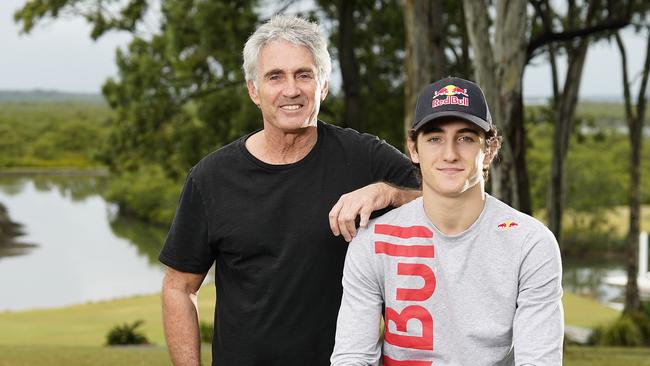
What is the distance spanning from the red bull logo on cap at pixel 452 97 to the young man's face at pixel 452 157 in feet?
0.17

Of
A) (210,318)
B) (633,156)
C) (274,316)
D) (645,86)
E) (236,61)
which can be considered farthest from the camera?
(210,318)

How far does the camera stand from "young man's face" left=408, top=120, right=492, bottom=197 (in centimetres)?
253

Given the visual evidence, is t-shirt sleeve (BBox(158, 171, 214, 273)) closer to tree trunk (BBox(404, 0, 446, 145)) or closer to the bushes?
tree trunk (BBox(404, 0, 446, 145))

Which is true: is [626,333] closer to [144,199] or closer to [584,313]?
[584,313]

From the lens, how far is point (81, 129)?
97000 mm

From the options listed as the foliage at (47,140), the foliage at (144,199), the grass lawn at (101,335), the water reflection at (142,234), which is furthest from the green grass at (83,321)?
the foliage at (47,140)

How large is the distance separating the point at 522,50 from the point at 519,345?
8096 millimetres

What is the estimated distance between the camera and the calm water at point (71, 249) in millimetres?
74688

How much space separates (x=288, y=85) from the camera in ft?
9.82

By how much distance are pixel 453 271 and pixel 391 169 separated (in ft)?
2.45

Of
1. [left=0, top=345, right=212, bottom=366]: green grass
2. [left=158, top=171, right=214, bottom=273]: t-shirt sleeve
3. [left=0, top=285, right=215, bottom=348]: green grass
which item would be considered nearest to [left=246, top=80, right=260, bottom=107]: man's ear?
[left=158, top=171, right=214, bottom=273]: t-shirt sleeve

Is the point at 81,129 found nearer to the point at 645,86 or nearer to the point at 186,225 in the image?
the point at 645,86

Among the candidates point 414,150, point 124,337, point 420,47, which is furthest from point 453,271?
point 124,337

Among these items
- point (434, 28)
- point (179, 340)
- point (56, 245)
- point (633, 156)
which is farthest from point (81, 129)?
point (179, 340)
